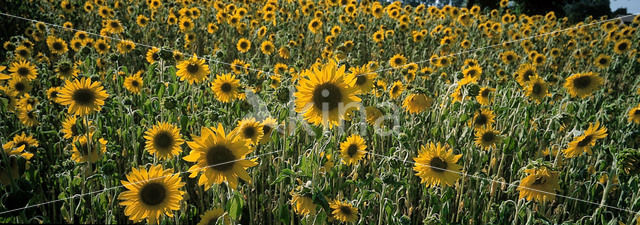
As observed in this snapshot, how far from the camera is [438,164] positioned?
1859 millimetres

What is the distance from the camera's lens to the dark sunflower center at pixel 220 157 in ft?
4.43

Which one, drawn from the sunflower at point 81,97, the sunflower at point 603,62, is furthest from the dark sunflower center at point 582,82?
the sunflower at point 81,97

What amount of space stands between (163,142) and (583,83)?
3.17m

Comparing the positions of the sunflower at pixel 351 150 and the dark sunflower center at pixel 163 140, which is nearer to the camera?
the dark sunflower center at pixel 163 140

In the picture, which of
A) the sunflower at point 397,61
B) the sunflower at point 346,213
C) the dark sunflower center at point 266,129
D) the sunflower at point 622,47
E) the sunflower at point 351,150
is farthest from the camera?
the sunflower at point 622,47

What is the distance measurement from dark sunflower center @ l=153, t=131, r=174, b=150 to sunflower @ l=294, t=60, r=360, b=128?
68cm

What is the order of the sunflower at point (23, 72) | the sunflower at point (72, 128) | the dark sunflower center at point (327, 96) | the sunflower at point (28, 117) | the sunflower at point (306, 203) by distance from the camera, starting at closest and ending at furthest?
the sunflower at point (306, 203) < the dark sunflower center at point (327, 96) < the sunflower at point (72, 128) < the sunflower at point (28, 117) < the sunflower at point (23, 72)

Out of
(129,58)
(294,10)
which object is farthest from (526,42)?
(129,58)

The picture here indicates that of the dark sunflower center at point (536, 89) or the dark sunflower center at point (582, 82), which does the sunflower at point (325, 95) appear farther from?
the dark sunflower center at point (582, 82)

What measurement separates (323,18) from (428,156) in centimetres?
519

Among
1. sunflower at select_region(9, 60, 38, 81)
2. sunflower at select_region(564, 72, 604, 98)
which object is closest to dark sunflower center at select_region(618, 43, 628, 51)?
sunflower at select_region(564, 72, 604, 98)

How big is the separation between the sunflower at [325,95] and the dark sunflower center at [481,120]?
1.33 metres

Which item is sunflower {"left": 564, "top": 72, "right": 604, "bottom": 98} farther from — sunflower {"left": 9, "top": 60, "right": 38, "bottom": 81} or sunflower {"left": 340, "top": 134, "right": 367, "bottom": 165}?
Answer: sunflower {"left": 9, "top": 60, "right": 38, "bottom": 81}

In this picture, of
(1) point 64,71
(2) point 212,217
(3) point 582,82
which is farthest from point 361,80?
(1) point 64,71
